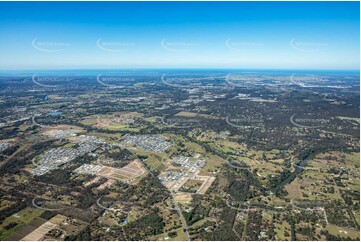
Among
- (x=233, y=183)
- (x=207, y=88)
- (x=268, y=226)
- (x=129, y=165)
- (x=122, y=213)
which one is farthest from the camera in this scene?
(x=207, y=88)

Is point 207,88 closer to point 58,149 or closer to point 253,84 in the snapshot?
point 253,84

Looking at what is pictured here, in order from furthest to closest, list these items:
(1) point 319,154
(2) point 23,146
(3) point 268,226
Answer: (2) point 23,146 → (1) point 319,154 → (3) point 268,226

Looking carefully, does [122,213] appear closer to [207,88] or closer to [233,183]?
[233,183]

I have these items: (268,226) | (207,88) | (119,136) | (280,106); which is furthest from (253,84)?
(268,226)

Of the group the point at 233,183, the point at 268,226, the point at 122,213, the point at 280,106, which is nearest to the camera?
the point at 268,226

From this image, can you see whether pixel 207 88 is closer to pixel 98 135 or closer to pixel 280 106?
pixel 280 106

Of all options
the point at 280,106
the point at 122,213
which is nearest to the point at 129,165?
the point at 122,213

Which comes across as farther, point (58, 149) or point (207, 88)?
point (207, 88)

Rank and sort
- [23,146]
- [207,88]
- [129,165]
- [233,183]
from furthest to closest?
1. [207,88]
2. [23,146]
3. [129,165]
4. [233,183]

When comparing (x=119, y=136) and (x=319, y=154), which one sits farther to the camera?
(x=119, y=136)
